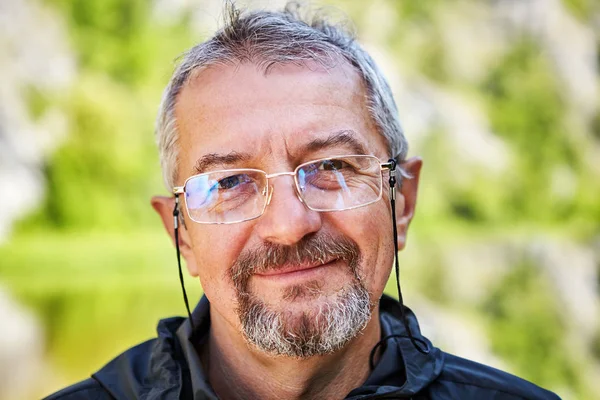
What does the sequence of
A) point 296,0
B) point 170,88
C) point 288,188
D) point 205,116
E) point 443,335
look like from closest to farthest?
point 288,188, point 205,116, point 170,88, point 296,0, point 443,335

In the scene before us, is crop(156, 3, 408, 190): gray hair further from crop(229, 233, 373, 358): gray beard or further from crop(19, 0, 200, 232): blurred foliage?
crop(19, 0, 200, 232): blurred foliage

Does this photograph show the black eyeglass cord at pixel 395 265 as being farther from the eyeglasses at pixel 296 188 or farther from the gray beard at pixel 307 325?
the gray beard at pixel 307 325

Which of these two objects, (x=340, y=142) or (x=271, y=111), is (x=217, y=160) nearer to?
(x=271, y=111)

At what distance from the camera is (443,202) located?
Answer: 671 centimetres

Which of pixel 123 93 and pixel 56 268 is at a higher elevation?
pixel 123 93

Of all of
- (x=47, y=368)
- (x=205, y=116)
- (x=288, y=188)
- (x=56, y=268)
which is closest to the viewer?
(x=288, y=188)

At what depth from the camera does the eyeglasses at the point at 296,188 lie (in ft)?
4.70

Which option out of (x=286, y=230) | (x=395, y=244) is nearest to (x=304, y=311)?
(x=286, y=230)

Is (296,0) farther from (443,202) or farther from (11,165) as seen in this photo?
(11,165)

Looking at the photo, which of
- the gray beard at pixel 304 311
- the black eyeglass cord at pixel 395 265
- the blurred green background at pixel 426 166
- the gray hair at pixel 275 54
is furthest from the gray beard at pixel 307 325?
the blurred green background at pixel 426 166

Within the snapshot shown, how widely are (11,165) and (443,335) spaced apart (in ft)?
14.2

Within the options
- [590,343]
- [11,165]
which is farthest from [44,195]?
[590,343]

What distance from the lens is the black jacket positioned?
1.49 m

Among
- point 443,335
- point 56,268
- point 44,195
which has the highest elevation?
point 44,195
